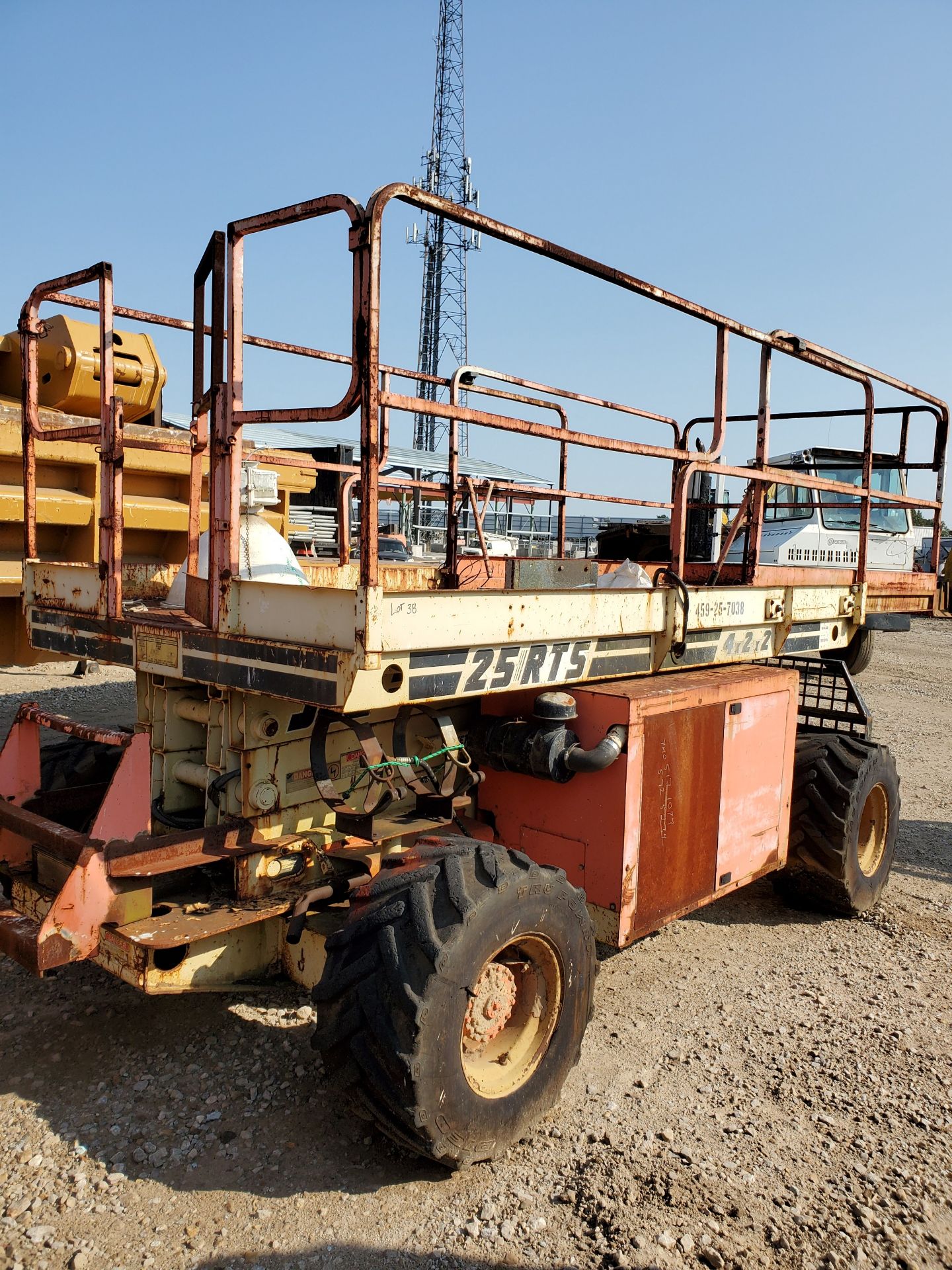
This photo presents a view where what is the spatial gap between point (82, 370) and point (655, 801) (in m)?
4.04

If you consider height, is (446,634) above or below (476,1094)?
above

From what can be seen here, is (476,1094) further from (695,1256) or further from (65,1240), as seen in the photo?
(65,1240)

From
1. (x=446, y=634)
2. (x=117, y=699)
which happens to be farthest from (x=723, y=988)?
(x=117, y=699)

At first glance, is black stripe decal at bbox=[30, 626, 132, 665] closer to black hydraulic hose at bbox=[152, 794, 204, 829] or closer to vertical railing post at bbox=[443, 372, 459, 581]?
black hydraulic hose at bbox=[152, 794, 204, 829]

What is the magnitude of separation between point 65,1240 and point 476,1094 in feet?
3.61

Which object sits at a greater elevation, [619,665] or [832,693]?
[619,665]

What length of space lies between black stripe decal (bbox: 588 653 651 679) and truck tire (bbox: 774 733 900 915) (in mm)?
1472

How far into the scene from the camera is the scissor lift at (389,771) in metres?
2.54

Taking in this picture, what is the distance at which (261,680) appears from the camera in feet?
8.96

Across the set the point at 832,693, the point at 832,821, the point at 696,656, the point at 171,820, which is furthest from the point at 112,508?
the point at 832,693

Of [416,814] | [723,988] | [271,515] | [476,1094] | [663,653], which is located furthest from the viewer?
[271,515]

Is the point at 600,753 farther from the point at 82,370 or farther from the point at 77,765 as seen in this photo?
the point at 82,370

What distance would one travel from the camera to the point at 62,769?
3.75 m

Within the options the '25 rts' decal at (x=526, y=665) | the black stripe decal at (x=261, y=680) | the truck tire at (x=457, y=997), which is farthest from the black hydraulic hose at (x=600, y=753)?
the black stripe decal at (x=261, y=680)
